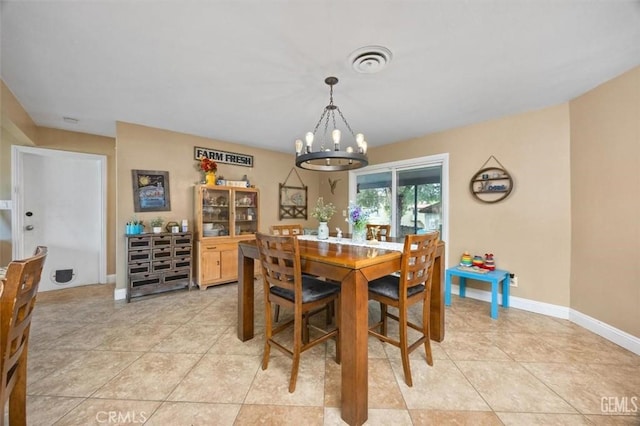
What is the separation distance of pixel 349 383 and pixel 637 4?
2.83 meters

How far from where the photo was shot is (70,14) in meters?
1.52

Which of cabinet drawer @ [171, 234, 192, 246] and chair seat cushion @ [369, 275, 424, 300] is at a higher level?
cabinet drawer @ [171, 234, 192, 246]

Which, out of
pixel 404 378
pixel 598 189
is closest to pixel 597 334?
pixel 598 189

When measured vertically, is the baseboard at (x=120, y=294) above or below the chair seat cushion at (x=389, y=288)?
below

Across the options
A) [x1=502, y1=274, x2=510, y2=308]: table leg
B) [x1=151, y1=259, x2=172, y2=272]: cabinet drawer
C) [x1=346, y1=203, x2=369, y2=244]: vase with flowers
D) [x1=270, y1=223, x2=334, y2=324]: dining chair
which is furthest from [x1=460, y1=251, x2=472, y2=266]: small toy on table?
[x1=151, y1=259, x2=172, y2=272]: cabinet drawer

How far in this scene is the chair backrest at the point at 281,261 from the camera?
5.16 feet

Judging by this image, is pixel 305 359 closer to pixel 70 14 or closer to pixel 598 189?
pixel 70 14

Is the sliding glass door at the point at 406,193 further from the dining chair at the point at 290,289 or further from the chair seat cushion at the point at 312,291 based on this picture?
the dining chair at the point at 290,289

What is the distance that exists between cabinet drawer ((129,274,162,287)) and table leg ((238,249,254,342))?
1.93 meters

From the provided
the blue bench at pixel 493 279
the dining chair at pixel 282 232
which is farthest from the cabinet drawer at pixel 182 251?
the blue bench at pixel 493 279

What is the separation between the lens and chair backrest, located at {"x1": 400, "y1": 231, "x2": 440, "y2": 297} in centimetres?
160

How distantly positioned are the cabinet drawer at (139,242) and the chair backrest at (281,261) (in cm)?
247

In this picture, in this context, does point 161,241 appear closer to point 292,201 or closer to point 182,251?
point 182,251

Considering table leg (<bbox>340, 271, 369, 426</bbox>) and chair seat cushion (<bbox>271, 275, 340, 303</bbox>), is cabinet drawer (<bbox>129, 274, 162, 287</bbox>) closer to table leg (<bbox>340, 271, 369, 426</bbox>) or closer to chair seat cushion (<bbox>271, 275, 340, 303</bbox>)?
chair seat cushion (<bbox>271, 275, 340, 303</bbox>)
